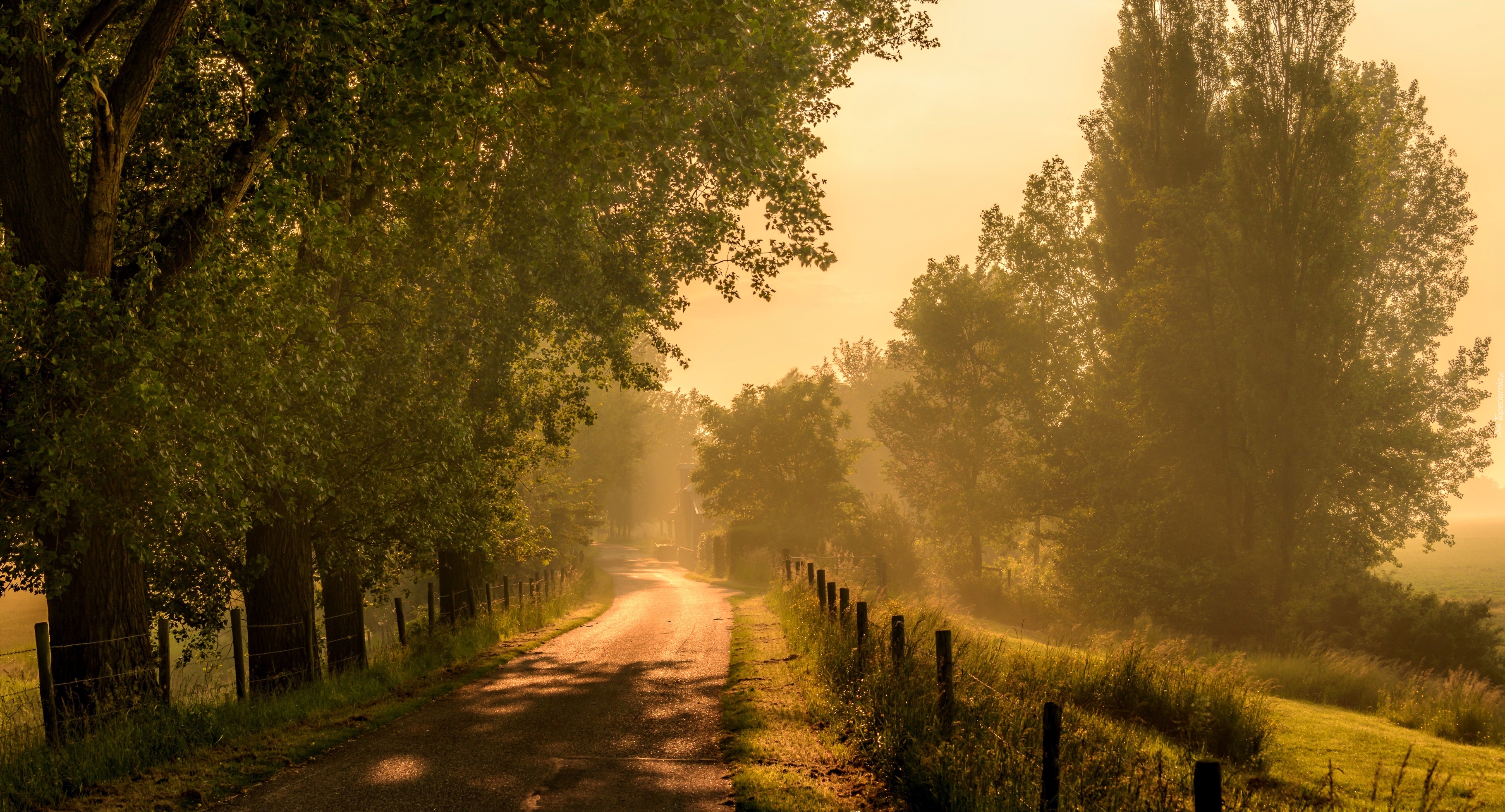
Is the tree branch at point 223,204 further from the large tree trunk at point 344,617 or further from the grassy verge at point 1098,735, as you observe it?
the grassy verge at point 1098,735

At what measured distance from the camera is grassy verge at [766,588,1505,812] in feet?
23.1

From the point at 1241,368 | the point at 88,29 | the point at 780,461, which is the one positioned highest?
the point at 88,29

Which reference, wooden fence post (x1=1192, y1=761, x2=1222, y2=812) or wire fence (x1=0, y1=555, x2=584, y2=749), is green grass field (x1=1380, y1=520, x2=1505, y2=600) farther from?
wooden fence post (x1=1192, y1=761, x2=1222, y2=812)

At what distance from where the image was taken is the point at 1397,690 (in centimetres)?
1895

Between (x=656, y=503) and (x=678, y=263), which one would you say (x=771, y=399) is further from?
(x=656, y=503)

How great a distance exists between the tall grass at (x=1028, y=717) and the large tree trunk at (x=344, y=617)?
775 cm

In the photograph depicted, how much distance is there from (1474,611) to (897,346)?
33.4m

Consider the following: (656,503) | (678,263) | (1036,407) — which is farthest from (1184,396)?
(656,503)

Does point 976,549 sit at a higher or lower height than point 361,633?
lower

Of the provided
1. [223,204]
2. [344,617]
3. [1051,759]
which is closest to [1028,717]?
[1051,759]

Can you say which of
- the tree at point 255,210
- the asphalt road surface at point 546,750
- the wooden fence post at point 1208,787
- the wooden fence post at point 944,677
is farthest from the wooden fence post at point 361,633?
the wooden fence post at point 1208,787

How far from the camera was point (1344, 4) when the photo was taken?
92.3 ft

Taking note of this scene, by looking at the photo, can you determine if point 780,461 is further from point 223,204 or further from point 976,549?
point 223,204

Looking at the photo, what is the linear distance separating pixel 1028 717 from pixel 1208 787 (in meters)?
3.64
